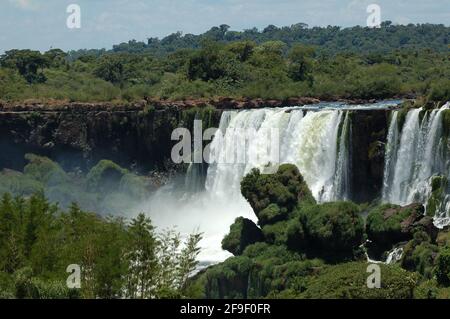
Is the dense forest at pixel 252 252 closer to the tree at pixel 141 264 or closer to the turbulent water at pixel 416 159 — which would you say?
the tree at pixel 141 264

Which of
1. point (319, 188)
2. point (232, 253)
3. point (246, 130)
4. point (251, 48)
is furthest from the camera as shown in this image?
point (251, 48)

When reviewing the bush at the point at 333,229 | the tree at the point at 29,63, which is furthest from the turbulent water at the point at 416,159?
the tree at the point at 29,63

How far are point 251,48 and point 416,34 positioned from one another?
8996 cm

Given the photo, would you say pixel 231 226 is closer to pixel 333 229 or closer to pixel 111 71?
pixel 333 229

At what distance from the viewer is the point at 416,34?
152625 mm

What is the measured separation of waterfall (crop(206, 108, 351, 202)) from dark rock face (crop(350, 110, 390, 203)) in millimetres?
334

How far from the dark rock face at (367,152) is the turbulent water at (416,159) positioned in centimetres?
64

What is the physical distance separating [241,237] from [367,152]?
8.41m

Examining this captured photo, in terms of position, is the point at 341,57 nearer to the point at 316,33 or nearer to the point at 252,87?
the point at 252,87

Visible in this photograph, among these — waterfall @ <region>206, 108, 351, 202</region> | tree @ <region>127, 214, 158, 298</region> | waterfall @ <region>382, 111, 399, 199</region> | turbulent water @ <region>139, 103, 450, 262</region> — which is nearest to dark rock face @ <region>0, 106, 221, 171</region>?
turbulent water @ <region>139, 103, 450, 262</region>

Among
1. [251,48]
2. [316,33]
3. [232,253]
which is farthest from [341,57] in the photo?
[316,33]

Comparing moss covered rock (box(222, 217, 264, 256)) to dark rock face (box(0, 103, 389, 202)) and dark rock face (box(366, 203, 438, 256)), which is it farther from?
dark rock face (box(0, 103, 389, 202))

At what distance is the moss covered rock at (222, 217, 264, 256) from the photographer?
3634 cm

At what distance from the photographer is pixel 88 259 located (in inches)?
979
